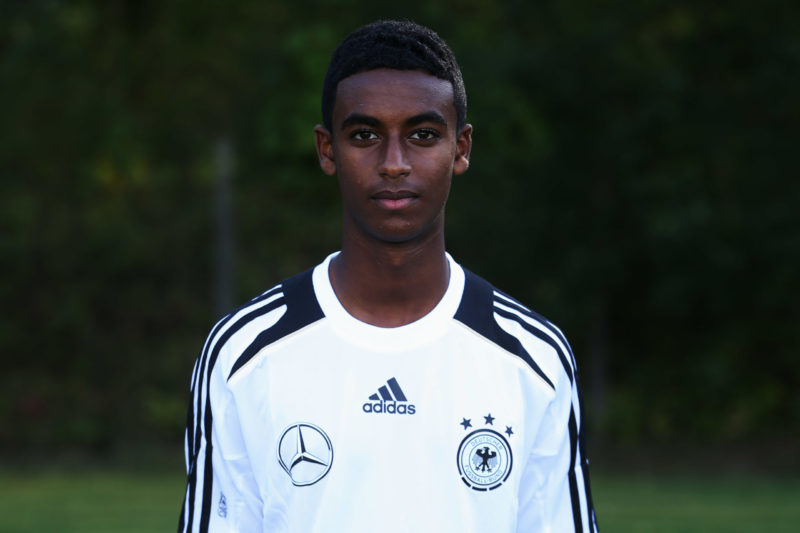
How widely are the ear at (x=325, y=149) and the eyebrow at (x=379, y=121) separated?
147mm

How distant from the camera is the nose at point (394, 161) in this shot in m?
2.92

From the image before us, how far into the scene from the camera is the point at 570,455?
3055 millimetres

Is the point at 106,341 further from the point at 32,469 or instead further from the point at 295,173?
the point at 295,173

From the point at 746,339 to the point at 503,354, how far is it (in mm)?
19658

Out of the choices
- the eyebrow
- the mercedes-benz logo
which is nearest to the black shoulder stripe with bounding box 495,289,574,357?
the eyebrow

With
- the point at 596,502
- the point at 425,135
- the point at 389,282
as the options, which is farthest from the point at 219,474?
the point at 596,502

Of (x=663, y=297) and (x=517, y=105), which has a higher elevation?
(x=517, y=105)

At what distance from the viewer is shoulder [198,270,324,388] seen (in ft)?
9.95

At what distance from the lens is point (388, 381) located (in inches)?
117

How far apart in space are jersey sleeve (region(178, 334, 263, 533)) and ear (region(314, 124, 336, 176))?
0.63 m

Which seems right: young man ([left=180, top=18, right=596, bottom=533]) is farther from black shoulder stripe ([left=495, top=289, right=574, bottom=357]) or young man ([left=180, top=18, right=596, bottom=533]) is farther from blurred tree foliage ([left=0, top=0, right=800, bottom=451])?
blurred tree foliage ([left=0, top=0, right=800, bottom=451])

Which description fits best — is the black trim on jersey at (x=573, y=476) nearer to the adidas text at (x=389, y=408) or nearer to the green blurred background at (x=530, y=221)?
the adidas text at (x=389, y=408)

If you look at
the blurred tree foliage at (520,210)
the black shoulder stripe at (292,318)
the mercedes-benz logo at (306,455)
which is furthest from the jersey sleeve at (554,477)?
the blurred tree foliage at (520,210)

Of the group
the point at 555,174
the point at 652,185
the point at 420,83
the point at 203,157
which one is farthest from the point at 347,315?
the point at 203,157
